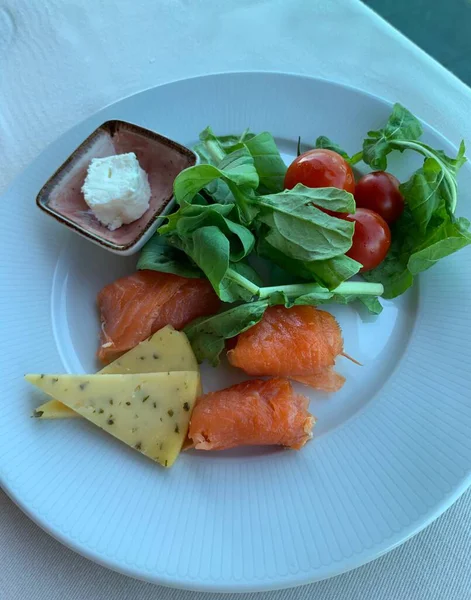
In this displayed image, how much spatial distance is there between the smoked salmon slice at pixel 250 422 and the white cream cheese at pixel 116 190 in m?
0.59

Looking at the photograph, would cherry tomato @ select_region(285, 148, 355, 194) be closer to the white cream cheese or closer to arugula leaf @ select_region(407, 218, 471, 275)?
arugula leaf @ select_region(407, 218, 471, 275)

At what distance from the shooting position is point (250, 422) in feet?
4.01

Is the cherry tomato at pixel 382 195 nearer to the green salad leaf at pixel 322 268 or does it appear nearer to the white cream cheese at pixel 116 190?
the green salad leaf at pixel 322 268

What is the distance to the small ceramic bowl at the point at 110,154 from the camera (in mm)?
1440

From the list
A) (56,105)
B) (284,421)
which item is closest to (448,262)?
(284,421)

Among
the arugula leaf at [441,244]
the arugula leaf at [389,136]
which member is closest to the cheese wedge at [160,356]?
the arugula leaf at [441,244]

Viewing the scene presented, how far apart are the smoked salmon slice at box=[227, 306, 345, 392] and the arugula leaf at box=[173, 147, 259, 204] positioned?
340mm

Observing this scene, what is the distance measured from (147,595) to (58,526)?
0.25m

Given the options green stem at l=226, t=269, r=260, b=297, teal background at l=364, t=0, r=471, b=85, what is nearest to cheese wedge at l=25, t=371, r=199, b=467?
green stem at l=226, t=269, r=260, b=297

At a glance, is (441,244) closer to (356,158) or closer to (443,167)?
(443,167)

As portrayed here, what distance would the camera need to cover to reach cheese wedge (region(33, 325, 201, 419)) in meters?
1.34

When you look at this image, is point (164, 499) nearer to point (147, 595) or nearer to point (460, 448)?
point (147, 595)

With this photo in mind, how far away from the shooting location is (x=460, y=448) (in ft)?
3.79

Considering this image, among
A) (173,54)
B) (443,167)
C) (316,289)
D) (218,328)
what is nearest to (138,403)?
(218,328)
